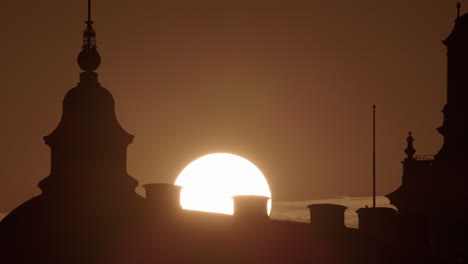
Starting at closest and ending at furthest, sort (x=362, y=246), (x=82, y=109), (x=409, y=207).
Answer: (x=362, y=246), (x=82, y=109), (x=409, y=207)

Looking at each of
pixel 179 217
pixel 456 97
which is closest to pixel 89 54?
pixel 179 217

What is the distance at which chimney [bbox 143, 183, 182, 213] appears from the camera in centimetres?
4978

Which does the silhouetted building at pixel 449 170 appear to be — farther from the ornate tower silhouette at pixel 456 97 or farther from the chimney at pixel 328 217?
the chimney at pixel 328 217

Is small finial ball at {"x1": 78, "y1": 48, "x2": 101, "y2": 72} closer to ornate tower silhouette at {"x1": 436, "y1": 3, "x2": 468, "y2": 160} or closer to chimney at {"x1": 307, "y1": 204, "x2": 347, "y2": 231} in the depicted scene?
chimney at {"x1": 307, "y1": 204, "x2": 347, "y2": 231}

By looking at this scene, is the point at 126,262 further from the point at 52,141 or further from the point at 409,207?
the point at 409,207

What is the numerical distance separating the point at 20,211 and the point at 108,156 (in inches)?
349

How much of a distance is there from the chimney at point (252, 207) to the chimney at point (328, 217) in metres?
2.60

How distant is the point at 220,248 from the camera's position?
45594 mm

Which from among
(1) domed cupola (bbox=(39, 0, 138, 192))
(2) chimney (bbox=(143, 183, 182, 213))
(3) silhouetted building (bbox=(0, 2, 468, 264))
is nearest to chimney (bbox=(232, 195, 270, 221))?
(3) silhouetted building (bbox=(0, 2, 468, 264))

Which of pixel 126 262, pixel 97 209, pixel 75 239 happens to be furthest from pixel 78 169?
pixel 126 262

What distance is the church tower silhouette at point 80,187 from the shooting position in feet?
167

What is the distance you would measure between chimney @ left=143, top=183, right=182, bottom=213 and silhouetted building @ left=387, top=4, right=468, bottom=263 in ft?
55.0

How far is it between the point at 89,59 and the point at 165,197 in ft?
47.6

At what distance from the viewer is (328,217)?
4709cm
